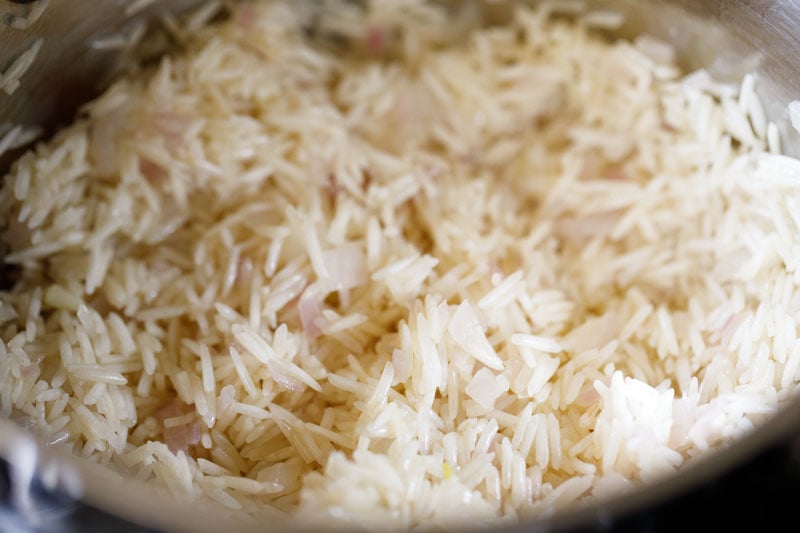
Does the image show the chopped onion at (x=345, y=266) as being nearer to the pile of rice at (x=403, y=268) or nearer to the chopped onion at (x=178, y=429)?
the pile of rice at (x=403, y=268)

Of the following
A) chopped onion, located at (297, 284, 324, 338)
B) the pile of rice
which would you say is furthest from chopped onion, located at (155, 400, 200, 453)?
chopped onion, located at (297, 284, 324, 338)

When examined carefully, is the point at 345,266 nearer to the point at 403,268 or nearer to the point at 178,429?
the point at 403,268

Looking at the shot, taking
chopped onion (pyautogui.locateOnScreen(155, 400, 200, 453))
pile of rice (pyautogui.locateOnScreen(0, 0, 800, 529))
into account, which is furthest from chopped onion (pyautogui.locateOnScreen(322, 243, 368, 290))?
chopped onion (pyautogui.locateOnScreen(155, 400, 200, 453))

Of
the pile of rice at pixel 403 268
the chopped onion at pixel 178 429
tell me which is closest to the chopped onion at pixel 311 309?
the pile of rice at pixel 403 268

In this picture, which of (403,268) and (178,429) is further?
(403,268)

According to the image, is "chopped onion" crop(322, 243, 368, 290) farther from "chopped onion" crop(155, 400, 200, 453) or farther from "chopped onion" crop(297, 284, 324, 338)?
"chopped onion" crop(155, 400, 200, 453)

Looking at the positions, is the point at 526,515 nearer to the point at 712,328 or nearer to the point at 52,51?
the point at 712,328

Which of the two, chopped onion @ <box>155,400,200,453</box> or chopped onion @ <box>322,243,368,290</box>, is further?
chopped onion @ <box>322,243,368,290</box>

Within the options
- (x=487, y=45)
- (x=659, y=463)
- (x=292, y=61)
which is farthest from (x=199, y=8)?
(x=659, y=463)

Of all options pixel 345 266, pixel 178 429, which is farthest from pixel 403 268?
pixel 178 429
